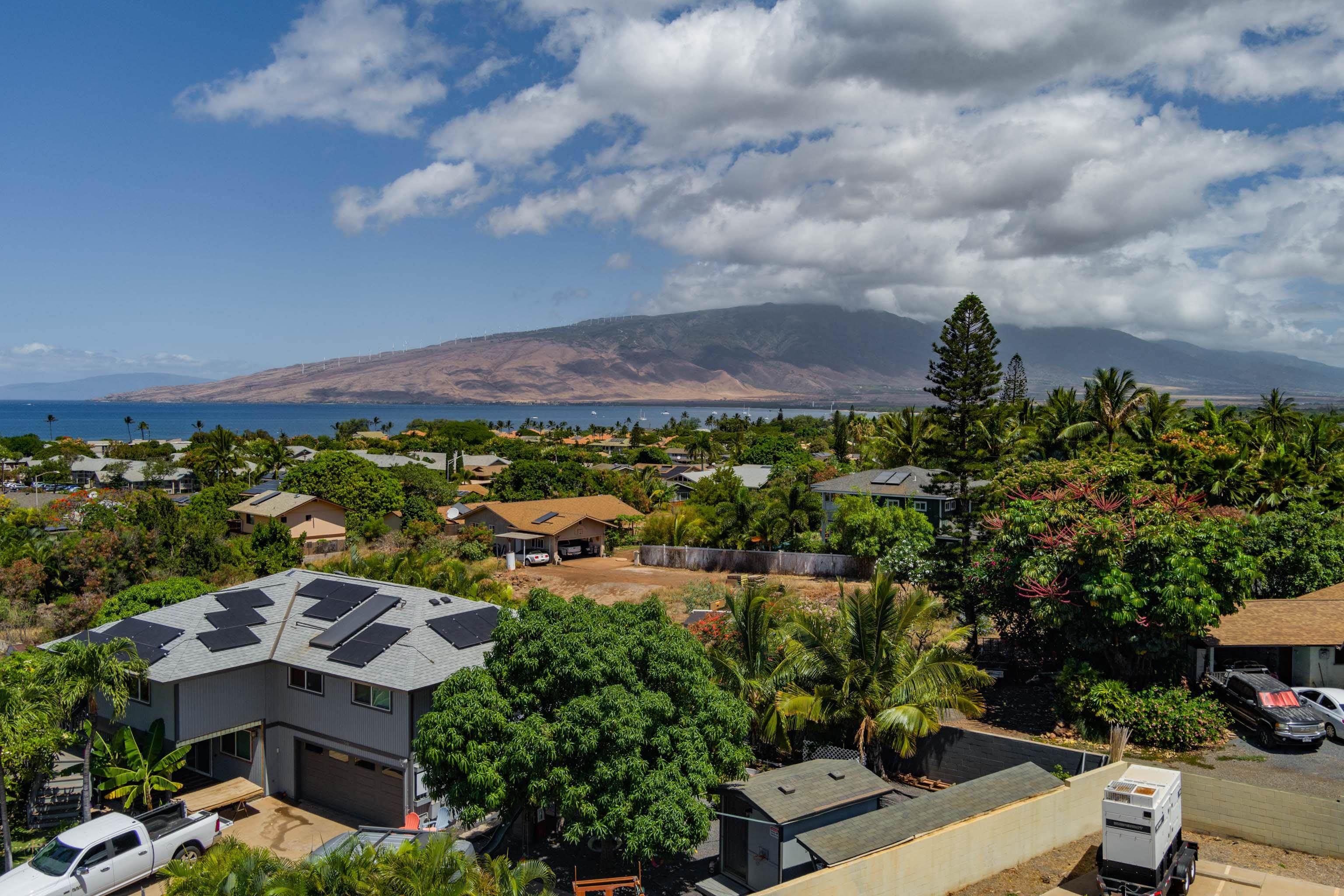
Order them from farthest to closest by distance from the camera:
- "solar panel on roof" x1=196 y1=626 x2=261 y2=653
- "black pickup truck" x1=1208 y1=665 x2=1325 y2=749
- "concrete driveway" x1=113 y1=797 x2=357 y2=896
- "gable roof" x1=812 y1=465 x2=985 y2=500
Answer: "gable roof" x1=812 y1=465 x2=985 y2=500, "solar panel on roof" x1=196 y1=626 x2=261 y2=653, "black pickup truck" x1=1208 y1=665 x2=1325 y2=749, "concrete driveway" x1=113 y1=797 x2=357 y2=896

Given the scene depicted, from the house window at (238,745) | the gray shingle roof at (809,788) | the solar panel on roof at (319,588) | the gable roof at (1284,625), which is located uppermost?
the solar panel on roof at (319,588)

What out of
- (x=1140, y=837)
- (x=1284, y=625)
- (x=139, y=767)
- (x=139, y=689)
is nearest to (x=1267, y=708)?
(x=1284, y=625)

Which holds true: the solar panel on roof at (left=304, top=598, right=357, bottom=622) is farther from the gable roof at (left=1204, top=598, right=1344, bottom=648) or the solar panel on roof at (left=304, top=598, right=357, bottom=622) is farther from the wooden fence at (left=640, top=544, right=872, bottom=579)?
the wooden fence at (left=640, top=544, right=872, bottom=579)

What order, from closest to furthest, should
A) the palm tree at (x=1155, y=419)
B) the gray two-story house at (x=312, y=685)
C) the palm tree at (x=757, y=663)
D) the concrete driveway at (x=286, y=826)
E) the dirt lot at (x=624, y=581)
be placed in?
the concrete driveway at (x=286, y=826) → the gray two-story house at (x=312, y=685) → the palm tree at (x=757, y=663) → the dirt lot at (x=624, y=581) → the palm tree at (x=1155, y=419)

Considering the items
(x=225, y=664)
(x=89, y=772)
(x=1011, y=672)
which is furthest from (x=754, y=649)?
(x=89, y=772)

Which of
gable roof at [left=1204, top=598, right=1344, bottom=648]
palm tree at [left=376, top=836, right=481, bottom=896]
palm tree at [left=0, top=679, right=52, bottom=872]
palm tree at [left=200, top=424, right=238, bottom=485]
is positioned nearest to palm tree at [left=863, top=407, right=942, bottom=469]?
gable roof at [left=1204, top=598, right=1344, bottom=648]

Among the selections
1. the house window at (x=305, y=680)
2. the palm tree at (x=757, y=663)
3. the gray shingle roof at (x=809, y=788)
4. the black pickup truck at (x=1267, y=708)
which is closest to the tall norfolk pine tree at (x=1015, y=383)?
the black pickup truck at (x=1267, y=708)

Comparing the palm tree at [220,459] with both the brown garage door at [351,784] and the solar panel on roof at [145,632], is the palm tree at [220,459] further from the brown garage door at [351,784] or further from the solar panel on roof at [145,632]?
the brown garage door at [351,784]
